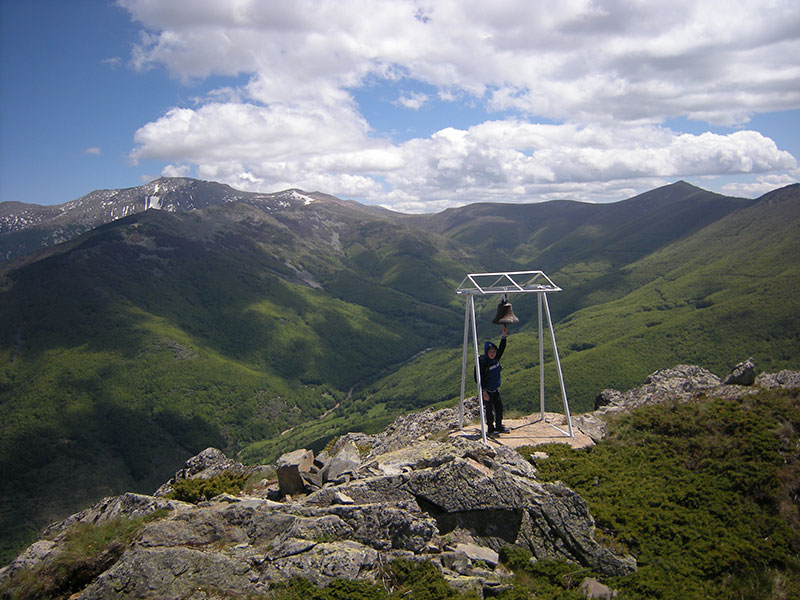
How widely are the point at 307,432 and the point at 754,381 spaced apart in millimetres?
185475

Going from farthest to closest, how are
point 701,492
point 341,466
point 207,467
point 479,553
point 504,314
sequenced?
1. point 207,467
2. point 504,314
3. point 341,466
4. point 701,492
5. point 479,553

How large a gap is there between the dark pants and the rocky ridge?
12.4ft

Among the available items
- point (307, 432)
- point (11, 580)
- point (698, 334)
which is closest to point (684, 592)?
point (11, 580)

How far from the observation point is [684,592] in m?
13.1

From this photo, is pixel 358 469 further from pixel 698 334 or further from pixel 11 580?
pixel 698 334

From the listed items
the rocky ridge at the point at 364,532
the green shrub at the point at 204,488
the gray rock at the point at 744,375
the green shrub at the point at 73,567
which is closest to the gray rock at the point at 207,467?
the green shrub at the point at 204,488

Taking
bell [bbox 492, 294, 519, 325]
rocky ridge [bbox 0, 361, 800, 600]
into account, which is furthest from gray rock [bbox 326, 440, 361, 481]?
bell [bbox 492, 294, 519, 325]

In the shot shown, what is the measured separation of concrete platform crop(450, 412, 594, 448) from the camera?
855 inches

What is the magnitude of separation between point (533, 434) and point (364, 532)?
12.2 m

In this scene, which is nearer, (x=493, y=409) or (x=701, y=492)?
(x=701, y=492)

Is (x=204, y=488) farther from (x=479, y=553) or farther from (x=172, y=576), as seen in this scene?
(x=479, y=553)

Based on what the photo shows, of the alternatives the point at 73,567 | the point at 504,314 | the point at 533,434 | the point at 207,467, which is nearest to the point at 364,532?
the point at 73,567

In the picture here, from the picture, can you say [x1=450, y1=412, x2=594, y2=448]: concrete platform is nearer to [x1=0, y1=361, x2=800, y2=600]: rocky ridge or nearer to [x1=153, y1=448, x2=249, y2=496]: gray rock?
[x1=0, y1=361, x2=800, y2=600]: rocky ridge

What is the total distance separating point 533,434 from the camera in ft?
75.4
